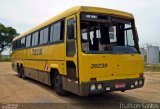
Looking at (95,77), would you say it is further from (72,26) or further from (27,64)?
(27,64)

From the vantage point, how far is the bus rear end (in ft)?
28.7

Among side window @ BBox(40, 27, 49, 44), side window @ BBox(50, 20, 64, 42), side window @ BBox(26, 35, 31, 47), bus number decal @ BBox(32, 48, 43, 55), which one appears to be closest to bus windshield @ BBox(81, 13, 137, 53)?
side window @ BBox(50, 20, 64, 42)

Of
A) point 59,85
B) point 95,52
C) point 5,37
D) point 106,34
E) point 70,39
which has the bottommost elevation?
point 59,85

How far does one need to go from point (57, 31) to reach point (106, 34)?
2.18m

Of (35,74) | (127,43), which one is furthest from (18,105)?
(35,74)

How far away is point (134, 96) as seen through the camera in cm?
1123

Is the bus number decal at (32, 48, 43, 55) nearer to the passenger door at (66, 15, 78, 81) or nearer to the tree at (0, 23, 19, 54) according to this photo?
the passenger door at (66, 15, 78, 81)

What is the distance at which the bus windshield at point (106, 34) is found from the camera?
9.27 metres

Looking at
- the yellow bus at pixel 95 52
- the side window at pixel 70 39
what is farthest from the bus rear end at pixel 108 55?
the side window at pixel 70 39

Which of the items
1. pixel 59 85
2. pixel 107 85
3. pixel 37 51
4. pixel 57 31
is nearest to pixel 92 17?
pixel 107 85

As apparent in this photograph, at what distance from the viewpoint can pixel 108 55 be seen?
29.9 ft

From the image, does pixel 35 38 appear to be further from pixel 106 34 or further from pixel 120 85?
pixel 120 85

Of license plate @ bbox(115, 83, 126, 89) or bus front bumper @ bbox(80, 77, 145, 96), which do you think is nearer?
bus front bumper @ bbox(80, 77, 145, 96)

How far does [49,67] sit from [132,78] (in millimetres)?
4060
